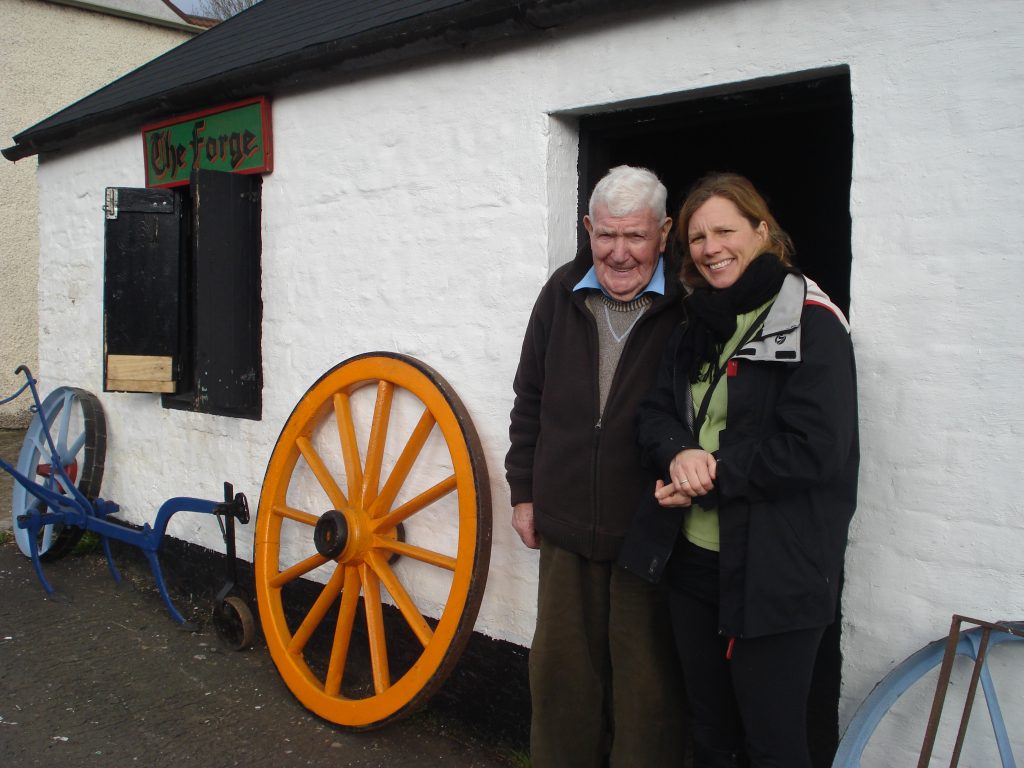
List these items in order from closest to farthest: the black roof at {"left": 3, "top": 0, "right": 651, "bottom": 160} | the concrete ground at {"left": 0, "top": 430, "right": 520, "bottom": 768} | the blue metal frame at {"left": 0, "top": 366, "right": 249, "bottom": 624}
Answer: the black roof at {"left": 3, "top": 0, "right": 651, "bottom": 160} < the concrete ground at {"left": 0, "top": 430, "right": 520, "bottom": 768} < the blue metal frame at {"left": 0, "top": 366, "right": 249, "bottom": 624}

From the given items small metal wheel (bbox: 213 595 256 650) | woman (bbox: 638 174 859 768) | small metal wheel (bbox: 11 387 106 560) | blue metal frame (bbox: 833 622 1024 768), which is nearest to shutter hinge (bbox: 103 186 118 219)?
small metal wheel (bbox: 11 387 106 560)

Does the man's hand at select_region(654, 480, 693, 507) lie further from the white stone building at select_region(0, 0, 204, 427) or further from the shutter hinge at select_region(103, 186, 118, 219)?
the white stone building at select_region(0, 0, 204, 427)

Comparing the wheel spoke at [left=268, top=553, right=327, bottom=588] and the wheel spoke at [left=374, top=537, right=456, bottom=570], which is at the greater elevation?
the wheel spoke at [left=374, top=537, right=456, bottom=570]

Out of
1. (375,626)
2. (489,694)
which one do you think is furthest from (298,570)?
(489,694)

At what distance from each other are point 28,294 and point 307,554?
7164 mm

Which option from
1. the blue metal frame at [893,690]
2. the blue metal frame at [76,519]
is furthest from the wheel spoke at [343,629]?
the blue metal frame at [893,690]

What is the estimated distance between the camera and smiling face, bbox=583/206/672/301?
7.66 ft

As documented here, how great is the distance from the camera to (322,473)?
11.9 ft

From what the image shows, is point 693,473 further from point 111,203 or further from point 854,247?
point 111,203

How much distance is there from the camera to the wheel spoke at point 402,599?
123 inches

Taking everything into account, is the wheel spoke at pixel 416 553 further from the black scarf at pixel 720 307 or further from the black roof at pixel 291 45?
the black roof at pixel 291 45

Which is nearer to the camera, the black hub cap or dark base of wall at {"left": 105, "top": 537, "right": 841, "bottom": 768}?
dark base of wall at {"left": 105, "top": 537, "right": 841, "bottom": 768}

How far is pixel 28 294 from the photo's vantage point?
9398mm

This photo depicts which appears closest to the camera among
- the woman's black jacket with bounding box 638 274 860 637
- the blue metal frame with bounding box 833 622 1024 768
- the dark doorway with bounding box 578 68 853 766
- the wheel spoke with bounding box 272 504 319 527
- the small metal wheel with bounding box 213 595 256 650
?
the woman's black jacket with bounding box 638 274 860 637
